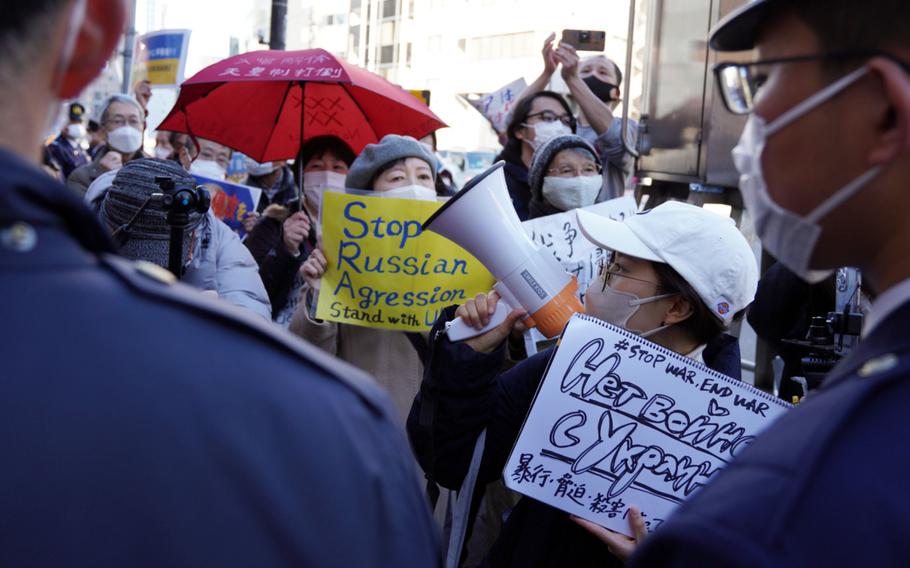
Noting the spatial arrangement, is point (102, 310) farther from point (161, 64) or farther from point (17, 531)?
point (161, 64)

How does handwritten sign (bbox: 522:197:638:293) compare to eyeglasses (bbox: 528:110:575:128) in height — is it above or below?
below

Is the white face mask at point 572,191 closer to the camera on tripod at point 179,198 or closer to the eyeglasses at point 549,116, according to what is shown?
the eyeglasses at point 549,116

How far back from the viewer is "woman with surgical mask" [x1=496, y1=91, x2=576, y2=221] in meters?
5.96

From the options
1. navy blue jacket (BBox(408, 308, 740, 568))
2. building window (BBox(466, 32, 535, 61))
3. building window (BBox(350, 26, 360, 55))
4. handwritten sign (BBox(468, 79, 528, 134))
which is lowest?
navy blue jacket (BBox(408, 308, 740, 568))

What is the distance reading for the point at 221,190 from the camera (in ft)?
20.7

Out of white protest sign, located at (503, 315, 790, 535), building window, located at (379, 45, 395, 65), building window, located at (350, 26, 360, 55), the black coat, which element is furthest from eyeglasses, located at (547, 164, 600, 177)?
building window, located at (350, 26, 360, 55)

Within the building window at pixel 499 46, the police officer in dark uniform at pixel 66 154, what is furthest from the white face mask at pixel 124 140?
the building window at pixel 499 46

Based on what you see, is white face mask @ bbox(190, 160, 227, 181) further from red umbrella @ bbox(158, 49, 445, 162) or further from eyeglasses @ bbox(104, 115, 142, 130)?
red umbrella @ bbox(158, 49, 445, 162)

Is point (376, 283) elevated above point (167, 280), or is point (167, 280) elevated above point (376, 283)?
point (167, 280)

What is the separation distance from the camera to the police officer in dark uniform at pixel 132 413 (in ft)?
3.05

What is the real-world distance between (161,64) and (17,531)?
10816 mm

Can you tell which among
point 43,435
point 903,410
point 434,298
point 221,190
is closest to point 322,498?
point 43,435

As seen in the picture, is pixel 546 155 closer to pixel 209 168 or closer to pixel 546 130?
pixel 546 130

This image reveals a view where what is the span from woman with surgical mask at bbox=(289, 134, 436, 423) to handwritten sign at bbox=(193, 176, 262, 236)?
89.2 inches
